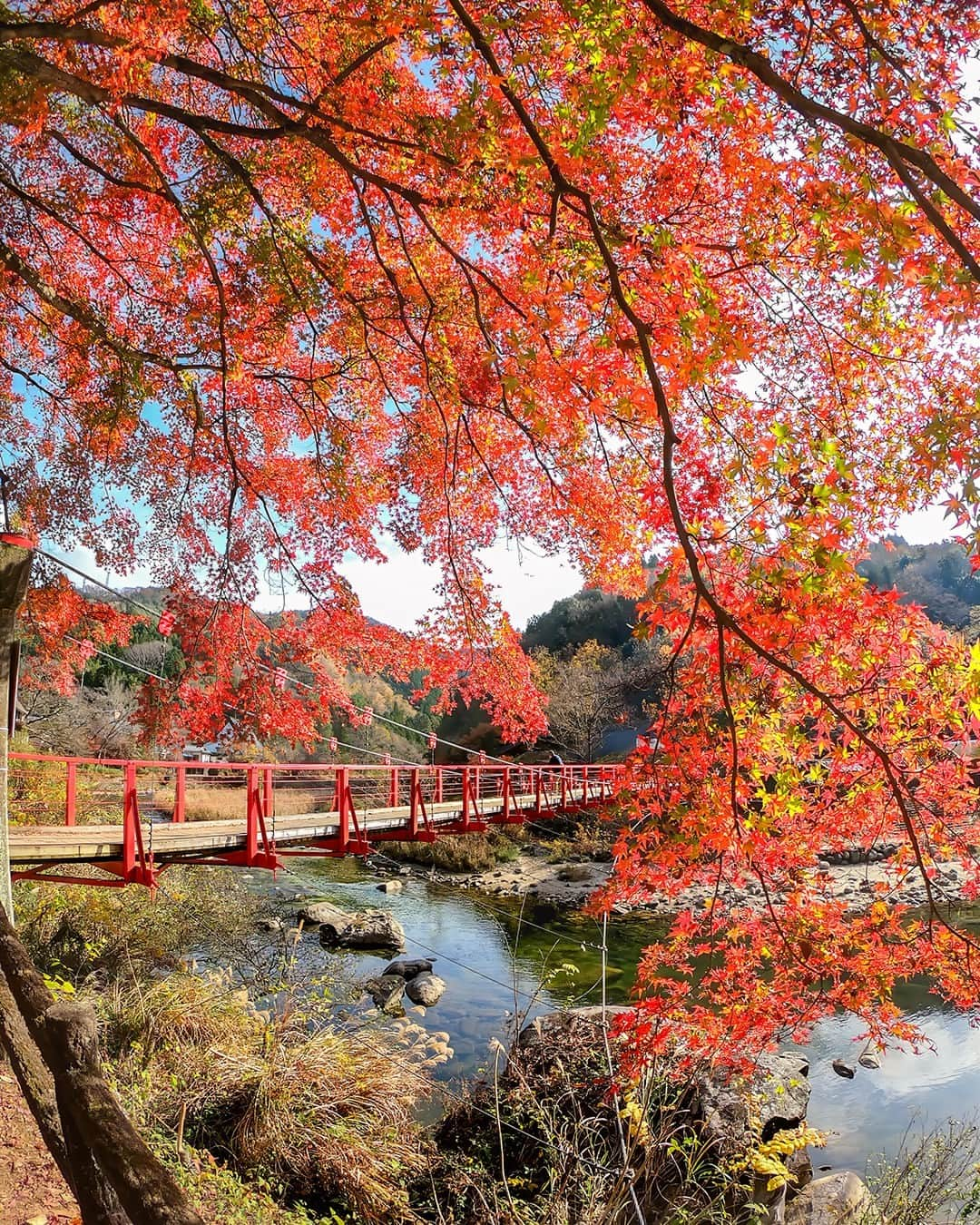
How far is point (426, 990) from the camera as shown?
28.0 feet

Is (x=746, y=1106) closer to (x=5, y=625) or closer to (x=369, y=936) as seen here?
(x=5, y=625)

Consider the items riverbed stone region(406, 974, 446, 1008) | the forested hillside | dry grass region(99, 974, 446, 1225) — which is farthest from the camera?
the forested hillside

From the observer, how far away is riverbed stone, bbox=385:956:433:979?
933cm

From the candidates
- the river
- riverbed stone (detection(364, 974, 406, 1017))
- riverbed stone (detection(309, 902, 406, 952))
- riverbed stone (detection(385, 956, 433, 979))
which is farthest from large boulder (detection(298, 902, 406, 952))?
riverbed stone (detection(364, 974, 406, 1017))

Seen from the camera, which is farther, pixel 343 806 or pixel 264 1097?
pixel 343 806

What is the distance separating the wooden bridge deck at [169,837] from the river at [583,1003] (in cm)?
171

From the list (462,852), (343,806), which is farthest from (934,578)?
(343,806)

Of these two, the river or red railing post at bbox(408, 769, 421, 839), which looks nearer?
the river

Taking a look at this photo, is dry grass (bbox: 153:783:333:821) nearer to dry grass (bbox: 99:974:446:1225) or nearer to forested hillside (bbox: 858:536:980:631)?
dry grass (bbox: 99:974:446:1225)

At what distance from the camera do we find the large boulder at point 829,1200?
174 inches

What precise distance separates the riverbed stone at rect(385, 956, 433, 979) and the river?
0.23 metres

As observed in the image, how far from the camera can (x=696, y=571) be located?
2.11 meters

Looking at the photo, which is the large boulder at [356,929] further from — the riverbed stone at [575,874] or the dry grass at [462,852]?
the riverbed stone at [575,874]

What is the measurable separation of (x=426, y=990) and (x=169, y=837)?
12.1ft
